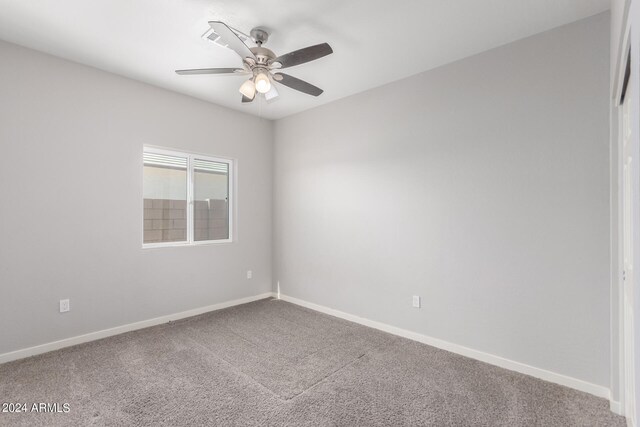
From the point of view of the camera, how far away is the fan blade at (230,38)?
176 centimetres

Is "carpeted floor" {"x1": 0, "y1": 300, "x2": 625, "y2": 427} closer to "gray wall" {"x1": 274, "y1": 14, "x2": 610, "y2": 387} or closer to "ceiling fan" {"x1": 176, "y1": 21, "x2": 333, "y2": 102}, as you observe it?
"gray wall" {"x1": 274, "y1": 14, "x2": 610, "y2": 387}

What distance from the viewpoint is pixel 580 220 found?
2205 mm

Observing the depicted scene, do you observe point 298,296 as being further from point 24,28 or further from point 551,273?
point 24,28

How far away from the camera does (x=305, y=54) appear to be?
204cm

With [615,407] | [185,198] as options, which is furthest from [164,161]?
[615,407]

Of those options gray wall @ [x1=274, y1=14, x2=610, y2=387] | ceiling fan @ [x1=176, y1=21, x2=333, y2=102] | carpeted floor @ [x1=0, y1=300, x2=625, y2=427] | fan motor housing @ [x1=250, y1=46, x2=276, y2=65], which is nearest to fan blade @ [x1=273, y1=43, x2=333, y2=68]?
ceiling fan @ [x1=176, y1=21, x2=333, y2=102]

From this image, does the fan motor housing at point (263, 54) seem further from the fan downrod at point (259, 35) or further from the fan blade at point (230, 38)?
the fan downrod at point (259, 35)

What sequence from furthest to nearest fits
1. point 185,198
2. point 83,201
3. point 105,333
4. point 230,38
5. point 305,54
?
point 185,198 → point 105,333 → point 83,201 → point 305,54 → point 230,38

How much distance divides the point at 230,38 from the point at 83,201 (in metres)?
2.25

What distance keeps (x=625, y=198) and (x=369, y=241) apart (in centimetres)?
213

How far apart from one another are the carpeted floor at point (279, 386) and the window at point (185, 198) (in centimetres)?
120

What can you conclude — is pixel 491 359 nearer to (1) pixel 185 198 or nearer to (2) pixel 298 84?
(2) pixel 298 84

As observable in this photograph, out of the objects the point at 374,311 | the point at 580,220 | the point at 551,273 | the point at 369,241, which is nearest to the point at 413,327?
the point at 374,311

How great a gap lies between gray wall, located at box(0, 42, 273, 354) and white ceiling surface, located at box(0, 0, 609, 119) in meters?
0.37
